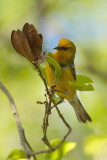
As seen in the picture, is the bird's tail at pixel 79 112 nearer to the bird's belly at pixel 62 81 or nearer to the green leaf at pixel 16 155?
the bird's belly at pixel 62 81

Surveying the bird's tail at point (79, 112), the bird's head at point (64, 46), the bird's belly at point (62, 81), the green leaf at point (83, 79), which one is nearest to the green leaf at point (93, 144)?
the bird's belly at point (62, 81)

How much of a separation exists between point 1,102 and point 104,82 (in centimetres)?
137

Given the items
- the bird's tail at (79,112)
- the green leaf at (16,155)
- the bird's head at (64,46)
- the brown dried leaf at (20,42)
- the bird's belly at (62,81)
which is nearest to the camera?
the brown dried leaf at (20,42)

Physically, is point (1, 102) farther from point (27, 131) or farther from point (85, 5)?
point (85, 5)

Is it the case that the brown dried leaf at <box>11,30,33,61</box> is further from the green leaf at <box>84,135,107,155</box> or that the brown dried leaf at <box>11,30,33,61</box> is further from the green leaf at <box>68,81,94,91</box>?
the green leaf at <box>84,135,107,155</box>

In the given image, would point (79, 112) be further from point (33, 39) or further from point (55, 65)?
point (33, 39)

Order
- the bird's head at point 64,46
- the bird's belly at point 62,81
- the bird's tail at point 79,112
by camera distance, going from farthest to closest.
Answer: the bird's tail at point 79,112, the bird's head at point 64,46, the bird's belly at point 62,81

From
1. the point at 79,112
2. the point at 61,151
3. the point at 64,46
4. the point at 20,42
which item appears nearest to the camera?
the point at 20,42

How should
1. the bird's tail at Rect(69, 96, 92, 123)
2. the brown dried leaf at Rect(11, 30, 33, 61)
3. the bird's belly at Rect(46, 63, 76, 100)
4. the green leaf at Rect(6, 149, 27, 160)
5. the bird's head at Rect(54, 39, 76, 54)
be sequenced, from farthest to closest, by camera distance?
the bird's tail at Rect(69, 96, 92, 123) < the bird's head at Rect(54, 39, 76, 54) < the bird's belly at Rect(46, 63, 76, 100) < the green leaf at Rect(6, 149, 27, 160) < the brown dried leaf at Rect(11, 30, 33, 61)

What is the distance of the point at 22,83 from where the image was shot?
4473 mm

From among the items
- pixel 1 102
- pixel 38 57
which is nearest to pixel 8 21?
pixel 1 102

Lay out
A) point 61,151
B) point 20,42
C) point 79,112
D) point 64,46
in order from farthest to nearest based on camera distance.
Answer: point 79,112 < point 64,46 < point 61,151 < point 20,42

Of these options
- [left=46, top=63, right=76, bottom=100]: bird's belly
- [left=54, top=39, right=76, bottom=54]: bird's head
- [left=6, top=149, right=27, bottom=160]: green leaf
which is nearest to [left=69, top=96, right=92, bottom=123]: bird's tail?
[left=46, top=63, right=76, bottom=100]: bird's belly

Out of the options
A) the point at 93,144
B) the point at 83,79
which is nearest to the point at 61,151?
the point at 83,79
